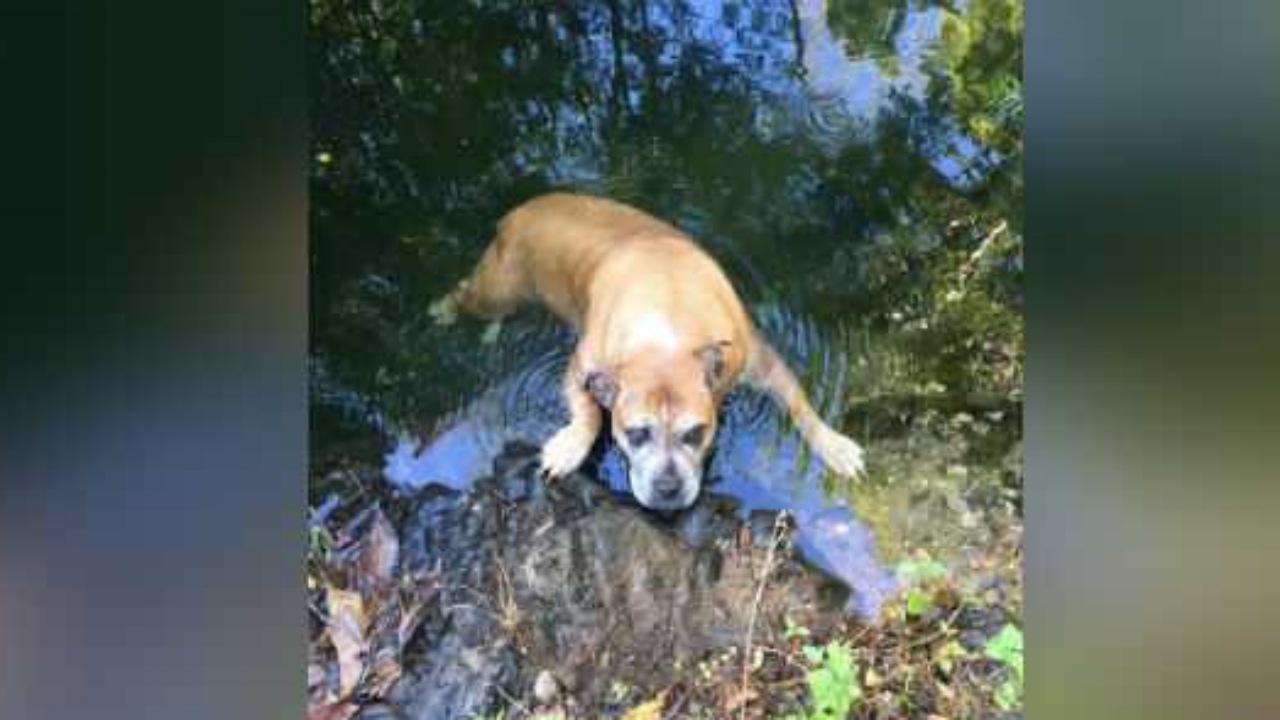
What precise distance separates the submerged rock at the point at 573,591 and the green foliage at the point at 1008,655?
46cm

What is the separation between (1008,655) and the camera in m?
3.02

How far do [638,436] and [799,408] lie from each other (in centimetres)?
47

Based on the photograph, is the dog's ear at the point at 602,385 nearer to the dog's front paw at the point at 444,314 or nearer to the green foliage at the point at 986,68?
the dog's front paw at the point at 444,314

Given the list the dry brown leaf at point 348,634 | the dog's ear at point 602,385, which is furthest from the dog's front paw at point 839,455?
the dry brown leaf at point 348,634

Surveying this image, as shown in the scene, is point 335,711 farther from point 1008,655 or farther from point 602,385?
point 1008,655

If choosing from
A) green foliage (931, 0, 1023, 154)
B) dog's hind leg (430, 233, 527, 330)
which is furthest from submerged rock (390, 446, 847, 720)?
green foliage (931, 0, 1023, 154)

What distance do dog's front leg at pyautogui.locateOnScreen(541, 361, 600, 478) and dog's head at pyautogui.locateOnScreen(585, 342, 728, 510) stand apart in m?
0.05

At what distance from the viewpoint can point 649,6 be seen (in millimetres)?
3049

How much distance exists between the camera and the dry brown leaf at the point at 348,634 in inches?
119

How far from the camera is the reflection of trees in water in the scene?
9.98ft

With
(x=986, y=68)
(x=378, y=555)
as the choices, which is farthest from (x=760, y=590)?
(x=986, y=68)
